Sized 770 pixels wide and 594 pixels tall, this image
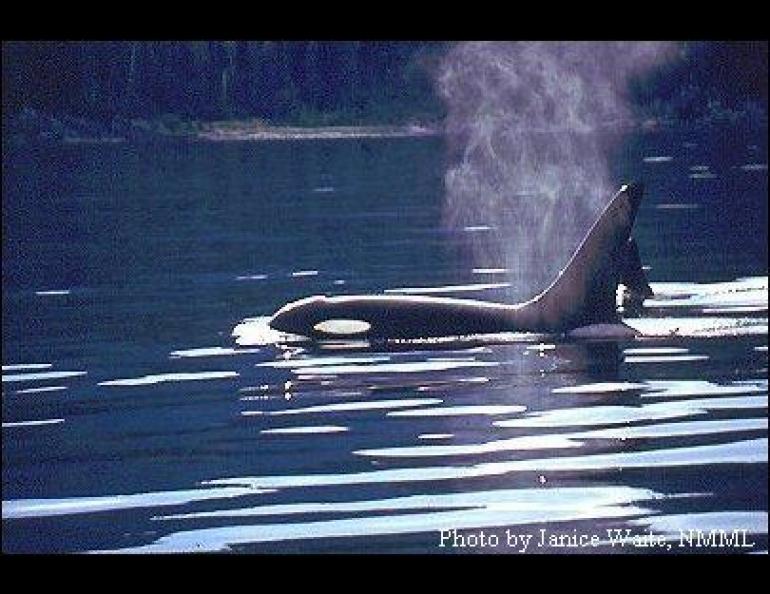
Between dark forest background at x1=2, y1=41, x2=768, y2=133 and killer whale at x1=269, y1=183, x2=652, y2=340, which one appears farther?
dark forest background at x1=2, y1=41, x2=768, y2=133

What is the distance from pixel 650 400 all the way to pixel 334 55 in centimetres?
14457

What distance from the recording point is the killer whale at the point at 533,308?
2656cm

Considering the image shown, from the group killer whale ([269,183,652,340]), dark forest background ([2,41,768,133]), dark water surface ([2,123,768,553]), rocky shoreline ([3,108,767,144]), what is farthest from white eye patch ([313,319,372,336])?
rocky shoreline ([3,108,767,144])

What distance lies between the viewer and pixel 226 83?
156875 mm

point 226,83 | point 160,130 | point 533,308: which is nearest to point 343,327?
point 533,308

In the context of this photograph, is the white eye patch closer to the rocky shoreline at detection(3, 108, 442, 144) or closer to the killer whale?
the killer whale

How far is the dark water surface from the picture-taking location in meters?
16.1

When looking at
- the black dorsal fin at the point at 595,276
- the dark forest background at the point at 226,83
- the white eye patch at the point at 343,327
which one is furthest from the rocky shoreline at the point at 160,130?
the black dorsal fin at the point at 595,276

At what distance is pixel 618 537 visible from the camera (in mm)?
15094

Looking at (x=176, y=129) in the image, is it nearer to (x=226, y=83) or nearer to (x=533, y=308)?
(x=226, y=83)

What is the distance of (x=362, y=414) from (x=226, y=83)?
137 metres

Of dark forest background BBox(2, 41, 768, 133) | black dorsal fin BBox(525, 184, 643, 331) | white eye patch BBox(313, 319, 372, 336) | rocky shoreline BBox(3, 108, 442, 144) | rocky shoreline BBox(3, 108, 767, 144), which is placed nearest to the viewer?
black dorsal fin BBox(525, 184, 643, 331)
